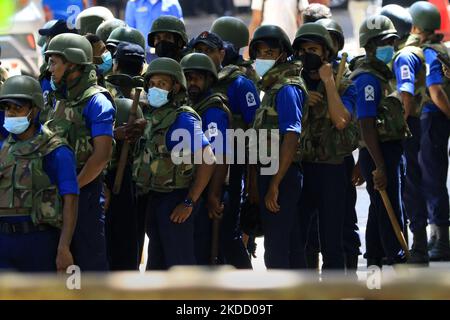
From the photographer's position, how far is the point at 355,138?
7367 mm

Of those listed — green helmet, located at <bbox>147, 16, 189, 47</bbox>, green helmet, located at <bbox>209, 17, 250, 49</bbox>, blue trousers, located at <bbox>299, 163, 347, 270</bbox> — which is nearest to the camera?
blue trousers, located at <bbox>299, 163, 347, 270</bbox>

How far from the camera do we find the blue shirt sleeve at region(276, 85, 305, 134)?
6.90 meters

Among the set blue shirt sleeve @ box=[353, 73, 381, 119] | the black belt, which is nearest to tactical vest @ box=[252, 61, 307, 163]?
blue shirt sleeve @ box=[353, 73, 381, 119]

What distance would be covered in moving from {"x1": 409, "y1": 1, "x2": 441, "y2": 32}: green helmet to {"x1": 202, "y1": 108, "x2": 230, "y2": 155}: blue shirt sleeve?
6.82 feet

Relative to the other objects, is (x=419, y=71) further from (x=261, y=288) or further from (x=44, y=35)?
(x=261, y=288)

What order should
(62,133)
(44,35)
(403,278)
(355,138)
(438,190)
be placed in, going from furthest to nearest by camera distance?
(438,190) → (44,35) → (355,138) → (62,133) → (403,278)

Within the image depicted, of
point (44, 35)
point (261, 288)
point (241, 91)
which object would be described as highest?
point (44, 35)

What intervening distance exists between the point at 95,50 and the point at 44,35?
82 centimetres

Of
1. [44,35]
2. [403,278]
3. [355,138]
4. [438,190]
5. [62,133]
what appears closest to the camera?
[403,278]

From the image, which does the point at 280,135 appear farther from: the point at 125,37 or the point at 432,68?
the point at 432,68

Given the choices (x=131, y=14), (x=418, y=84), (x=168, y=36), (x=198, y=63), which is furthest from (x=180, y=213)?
(x=131, y=14)

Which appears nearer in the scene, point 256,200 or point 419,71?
point 256,200

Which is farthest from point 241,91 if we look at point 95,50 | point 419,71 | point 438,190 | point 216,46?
point 438,190

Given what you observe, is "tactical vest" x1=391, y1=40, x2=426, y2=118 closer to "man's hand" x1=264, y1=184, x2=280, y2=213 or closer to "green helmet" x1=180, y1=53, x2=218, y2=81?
"green helmet" x1=180, y1=53, x2=218, y2=81
